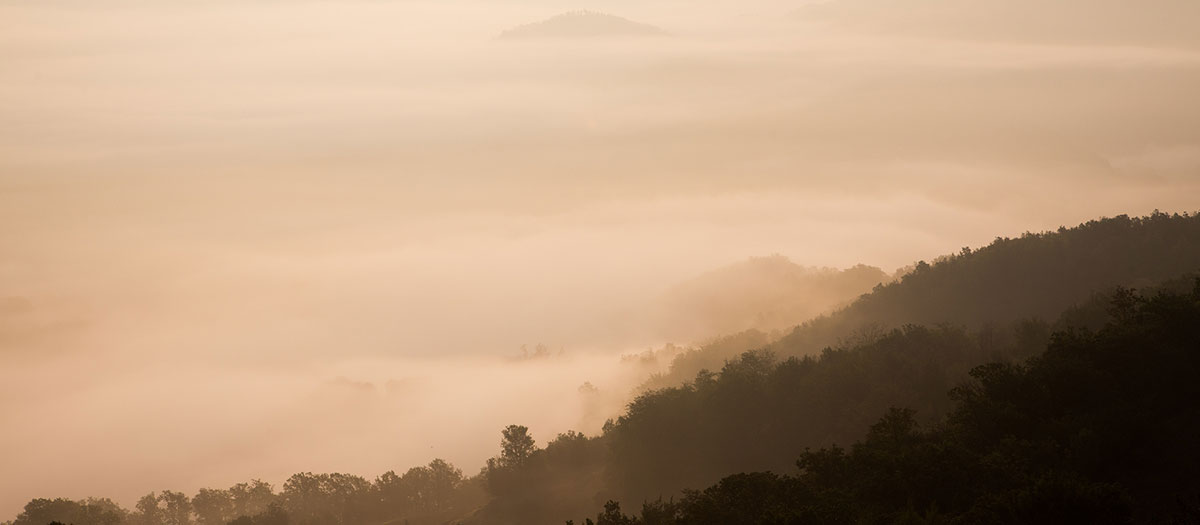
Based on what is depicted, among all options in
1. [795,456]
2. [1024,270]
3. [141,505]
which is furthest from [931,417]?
[141,505]

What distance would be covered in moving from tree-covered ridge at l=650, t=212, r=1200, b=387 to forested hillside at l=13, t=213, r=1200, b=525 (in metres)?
0.24

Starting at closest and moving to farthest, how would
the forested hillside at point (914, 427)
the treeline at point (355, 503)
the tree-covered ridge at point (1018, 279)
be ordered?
the forested hillside at point (914, 427) < the treeline at point (355, 503) < the tree-covered ridge at point (1018, 279)

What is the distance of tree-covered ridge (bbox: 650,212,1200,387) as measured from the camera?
333 feet

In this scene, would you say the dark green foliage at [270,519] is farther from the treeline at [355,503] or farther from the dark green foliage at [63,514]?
the dark green foliage at [63,514]

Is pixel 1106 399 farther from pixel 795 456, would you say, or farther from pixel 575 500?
pixel 575 500

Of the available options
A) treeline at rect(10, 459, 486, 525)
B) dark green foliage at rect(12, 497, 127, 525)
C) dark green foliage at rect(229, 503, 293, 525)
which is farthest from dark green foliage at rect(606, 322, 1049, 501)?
dark green foliage at rect(12, 497, 127, 525)

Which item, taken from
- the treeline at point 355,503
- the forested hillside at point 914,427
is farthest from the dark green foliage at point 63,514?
the forested hillside at point 914,427

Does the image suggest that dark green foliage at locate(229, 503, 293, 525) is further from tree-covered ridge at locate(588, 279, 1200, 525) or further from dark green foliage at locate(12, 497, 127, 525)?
tree-covered ridge at locate(588, 279, 1200, 525)

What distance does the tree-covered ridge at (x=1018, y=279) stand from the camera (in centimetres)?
10162

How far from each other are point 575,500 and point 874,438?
37.7 meters

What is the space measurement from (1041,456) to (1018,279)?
64.4 metres

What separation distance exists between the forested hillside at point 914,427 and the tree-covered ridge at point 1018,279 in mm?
→ 243

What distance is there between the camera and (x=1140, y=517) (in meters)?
44.0

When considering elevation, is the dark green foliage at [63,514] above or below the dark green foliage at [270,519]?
above
